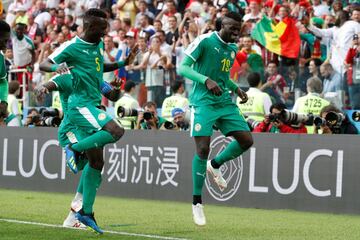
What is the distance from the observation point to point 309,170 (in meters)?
14.8

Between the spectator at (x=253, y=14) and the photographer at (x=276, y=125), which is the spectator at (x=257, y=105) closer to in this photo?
the photographer at (x=276, y=125)

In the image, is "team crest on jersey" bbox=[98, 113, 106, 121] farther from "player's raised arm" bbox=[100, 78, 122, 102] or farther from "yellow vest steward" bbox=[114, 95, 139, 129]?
"yellow vest steward" bbox=[114, 95, 139, 129]

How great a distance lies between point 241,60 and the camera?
18797mm

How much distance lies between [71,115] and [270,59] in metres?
9.19

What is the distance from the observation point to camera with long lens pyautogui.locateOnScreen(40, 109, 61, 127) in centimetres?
1760

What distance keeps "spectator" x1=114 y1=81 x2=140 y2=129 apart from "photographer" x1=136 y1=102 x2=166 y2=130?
0.66ft

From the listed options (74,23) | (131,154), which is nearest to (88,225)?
(131,154)

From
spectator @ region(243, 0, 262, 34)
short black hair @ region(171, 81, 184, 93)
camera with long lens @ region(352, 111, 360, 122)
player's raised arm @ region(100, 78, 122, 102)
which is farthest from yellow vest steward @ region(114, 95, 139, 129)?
player's raised arm @ region(100, 78, 122, 102)

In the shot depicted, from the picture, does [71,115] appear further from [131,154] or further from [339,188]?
[131,154]

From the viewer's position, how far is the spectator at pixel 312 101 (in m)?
16.7

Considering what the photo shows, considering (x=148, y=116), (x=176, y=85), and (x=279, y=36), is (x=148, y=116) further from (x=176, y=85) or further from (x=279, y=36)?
(x=279, y=36)

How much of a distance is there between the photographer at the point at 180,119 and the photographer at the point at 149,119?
26cm

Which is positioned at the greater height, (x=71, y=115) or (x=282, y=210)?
(x=71, y=115)

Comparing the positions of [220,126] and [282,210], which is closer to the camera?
[220,126]
